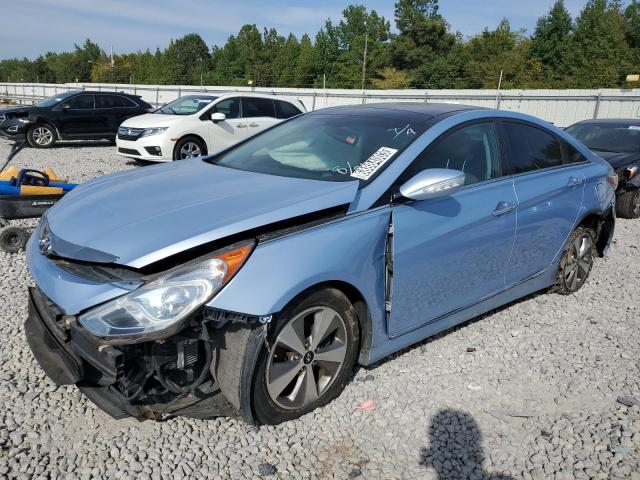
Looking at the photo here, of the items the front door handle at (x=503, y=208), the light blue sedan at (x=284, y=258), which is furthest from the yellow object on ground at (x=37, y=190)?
the front door handle at (x=503, y=208)

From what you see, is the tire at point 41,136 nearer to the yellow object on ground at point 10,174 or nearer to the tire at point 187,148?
the tire at point 187,148

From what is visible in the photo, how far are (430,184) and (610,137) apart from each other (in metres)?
7.26

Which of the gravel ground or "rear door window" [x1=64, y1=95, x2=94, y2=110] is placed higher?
"rear door window" [x1=64, y1=95, x2=94, y2=110]

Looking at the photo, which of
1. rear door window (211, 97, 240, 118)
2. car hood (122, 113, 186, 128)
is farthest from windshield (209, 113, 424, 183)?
rear door window (211, 97, 240, 118)

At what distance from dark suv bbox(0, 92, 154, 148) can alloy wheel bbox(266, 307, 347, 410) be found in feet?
42.5

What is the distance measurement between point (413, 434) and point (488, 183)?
5.64 ft

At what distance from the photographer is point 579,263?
184 inches

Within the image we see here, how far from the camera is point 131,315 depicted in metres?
2.22

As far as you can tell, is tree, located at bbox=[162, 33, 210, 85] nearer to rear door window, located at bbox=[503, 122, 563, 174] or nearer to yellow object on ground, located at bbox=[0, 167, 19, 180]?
yellow object on ground, located at bbox=[0, 167, 19, 180]

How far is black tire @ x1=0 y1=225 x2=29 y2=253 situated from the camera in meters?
5.18

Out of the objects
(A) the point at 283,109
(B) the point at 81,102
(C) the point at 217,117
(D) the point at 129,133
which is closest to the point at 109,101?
(B) the point at 81,102

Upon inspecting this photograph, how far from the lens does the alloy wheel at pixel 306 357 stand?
8.49ft

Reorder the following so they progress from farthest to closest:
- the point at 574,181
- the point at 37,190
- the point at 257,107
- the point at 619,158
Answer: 1. the point at 257,107
2. the point at 619,158
3. the point at 37,190
4. the point at 574,181

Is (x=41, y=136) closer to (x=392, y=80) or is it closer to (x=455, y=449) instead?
(x=455, y=449)
